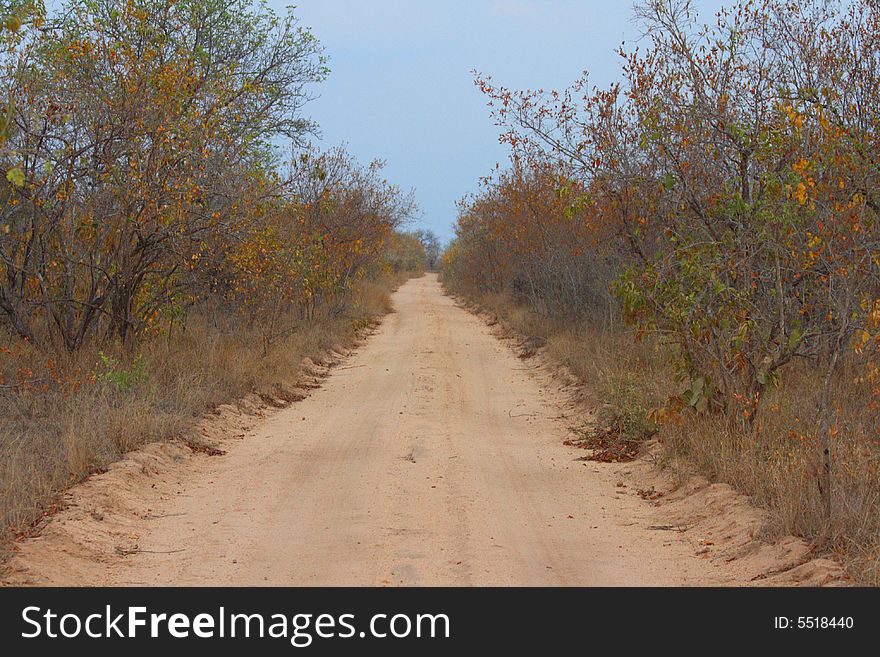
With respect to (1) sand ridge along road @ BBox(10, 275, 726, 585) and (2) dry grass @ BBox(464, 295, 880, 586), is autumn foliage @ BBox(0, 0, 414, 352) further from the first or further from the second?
(2) dry grass @ BBox(464, 295, 880, 586)

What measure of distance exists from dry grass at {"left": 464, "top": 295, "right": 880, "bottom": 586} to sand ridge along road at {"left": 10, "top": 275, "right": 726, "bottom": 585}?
2.16 feet

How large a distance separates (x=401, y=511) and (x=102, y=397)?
3.74m

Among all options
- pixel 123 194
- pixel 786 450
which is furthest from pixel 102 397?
pixel 786 450

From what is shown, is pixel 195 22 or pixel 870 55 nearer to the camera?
pixel 870 55

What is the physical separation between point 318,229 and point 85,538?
651 inches

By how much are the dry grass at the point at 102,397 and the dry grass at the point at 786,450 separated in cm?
459

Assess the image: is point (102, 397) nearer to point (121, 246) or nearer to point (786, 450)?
point (121, 246)

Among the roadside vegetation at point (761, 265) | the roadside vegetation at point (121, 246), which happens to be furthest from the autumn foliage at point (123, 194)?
the roadside vegetation at point (761, 265)

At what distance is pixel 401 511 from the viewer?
6945 millimetres

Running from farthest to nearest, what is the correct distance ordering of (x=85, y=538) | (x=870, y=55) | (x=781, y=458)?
(x=870, y=55), (x=781, y=458), (x=85, y=538)

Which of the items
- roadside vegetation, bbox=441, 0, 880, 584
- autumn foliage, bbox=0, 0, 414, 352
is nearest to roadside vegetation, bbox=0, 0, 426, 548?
autumn foliage, bbox=0, 0, 414, 352

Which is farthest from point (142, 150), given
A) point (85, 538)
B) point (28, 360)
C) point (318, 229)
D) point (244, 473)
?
point (318, 229)

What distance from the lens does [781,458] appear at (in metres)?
7.14

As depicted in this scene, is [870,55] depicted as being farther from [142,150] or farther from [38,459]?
[38,459]
